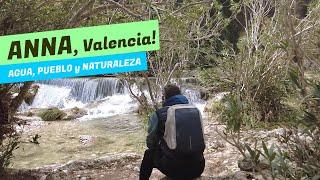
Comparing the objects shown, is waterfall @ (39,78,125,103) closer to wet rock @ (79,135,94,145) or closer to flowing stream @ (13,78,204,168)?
flowing stream @ (13,78,204,168)

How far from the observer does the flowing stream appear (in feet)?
36.8

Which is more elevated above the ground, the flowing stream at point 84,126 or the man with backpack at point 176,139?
the man with backpack at point 176,139

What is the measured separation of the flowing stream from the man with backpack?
2.38m

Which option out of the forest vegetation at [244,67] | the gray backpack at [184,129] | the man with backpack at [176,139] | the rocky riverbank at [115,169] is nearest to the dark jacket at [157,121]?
the man with backpack at [176,139]

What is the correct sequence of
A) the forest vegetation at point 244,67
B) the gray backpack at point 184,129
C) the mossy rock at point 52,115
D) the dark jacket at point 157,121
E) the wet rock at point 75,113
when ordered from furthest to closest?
the wet rock at point 75,113 < the mossy rock at point 52,115 < the dark jacket at point 157,121 < the gray backpack at point 184,129 < the forest vegetation at point 244,67

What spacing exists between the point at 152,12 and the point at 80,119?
38.0ft

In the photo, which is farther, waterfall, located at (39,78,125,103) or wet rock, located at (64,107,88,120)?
waterfall, located at (39,78,125,103)

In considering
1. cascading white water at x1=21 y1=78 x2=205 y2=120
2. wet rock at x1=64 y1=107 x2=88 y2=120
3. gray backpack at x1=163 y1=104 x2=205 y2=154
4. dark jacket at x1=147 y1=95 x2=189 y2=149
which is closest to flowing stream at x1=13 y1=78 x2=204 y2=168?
cascading white water at x1=21 y1=78 x2=205 y2=120

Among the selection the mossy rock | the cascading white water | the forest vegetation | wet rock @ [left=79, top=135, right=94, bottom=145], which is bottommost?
wet rock @ [left=79, top=135, right=94, bottom=145]

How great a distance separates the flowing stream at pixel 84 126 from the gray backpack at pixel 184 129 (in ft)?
8.91

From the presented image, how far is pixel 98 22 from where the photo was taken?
6.59 m

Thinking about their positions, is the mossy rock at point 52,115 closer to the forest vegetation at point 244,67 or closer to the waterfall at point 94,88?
the waterfall at point 94,88

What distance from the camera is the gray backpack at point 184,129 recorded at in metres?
4.45

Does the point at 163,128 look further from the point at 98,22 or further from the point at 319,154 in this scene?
the point at 98,22
